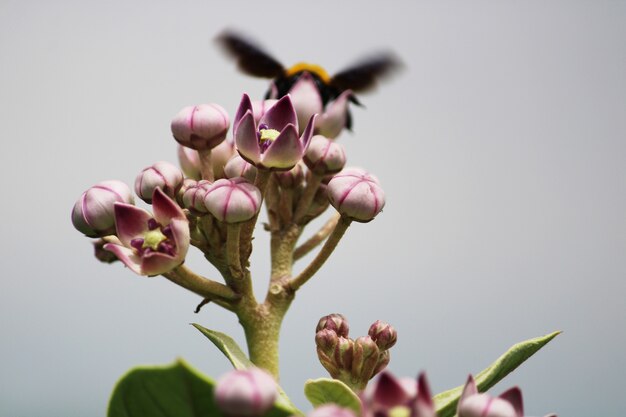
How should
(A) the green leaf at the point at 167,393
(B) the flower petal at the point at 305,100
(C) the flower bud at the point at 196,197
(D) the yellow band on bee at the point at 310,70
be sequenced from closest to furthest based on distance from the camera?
(A) the green leaf at the point at 167,393 < (C) the flower bud at the point at 196,197 < (B) the flower petal at the point at 305,100 < (D) the yellow band on bee at the point at 310,70

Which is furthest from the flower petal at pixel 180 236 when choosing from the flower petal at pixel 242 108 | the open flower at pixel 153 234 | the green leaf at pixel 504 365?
the green leaf at pixel 504 365

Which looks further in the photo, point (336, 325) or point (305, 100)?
point (305, 100)

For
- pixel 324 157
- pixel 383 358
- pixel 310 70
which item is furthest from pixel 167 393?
pixel 310 70

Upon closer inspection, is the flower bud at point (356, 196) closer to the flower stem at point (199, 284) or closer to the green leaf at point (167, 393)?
the flower stem at point (199, 284)

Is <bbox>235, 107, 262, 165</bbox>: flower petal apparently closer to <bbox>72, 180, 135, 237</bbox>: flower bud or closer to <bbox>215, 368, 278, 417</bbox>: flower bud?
<bbox>72, 180, 135, 237</bbox>: flower bud

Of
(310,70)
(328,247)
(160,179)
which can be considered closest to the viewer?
(160,179)

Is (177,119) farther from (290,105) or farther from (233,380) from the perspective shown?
(233,380)

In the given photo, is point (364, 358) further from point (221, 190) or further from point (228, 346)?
point (221, 190)

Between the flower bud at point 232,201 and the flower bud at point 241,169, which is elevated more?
the flower bud at point 241,169
